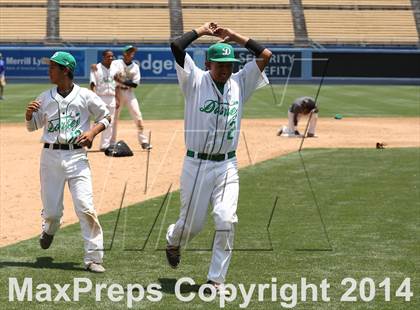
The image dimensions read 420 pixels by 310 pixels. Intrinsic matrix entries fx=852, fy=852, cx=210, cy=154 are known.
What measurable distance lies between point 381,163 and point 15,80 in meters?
31.6

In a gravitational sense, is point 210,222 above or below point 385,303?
below

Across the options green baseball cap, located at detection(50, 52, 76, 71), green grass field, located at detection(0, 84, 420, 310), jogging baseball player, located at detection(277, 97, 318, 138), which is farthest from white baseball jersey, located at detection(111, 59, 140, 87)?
green baseball cap, located at detection(50, 52, 76, 71)

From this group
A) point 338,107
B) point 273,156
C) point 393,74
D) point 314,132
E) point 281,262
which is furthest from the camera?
point 393,74

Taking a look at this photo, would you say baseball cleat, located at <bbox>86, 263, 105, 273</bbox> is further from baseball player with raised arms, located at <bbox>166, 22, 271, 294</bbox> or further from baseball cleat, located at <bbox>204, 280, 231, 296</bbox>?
baseball cleat, located at <bbox>204, 280, 231, 296</bbox>

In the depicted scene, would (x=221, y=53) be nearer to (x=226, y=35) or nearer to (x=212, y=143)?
(x=226, y=35)

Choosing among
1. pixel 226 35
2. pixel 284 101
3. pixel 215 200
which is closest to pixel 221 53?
pixel 226 35

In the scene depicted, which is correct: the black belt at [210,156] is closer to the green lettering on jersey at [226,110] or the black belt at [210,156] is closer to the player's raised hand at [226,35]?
the green lettering on jersey at [226,110]

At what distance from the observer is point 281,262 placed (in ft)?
28.3

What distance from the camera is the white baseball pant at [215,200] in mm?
7277

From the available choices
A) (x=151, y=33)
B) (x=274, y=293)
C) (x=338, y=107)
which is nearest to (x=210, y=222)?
(x=274, y=293)

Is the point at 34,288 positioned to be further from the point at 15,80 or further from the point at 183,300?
the point at 15,80

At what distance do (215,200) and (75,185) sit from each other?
166 cm

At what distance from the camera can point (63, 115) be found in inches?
327

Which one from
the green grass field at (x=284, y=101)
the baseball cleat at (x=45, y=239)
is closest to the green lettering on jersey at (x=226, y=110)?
the baseball cleat at (x=45, y=239)
